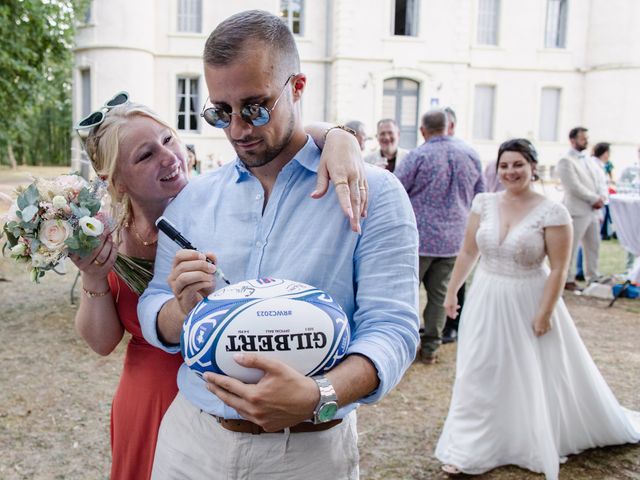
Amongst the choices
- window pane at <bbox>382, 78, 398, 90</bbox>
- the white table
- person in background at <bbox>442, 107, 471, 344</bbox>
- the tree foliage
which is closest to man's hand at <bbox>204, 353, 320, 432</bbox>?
person in background at <bbox>442, 107, 471, 344</bbox>

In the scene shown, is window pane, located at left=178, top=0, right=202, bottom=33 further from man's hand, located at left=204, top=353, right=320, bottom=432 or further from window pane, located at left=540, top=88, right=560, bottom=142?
man's hand, located at left=204, top=353, right=320, bottom=432

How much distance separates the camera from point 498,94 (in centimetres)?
2491

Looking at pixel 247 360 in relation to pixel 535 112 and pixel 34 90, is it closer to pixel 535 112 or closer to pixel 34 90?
pixel 34 90

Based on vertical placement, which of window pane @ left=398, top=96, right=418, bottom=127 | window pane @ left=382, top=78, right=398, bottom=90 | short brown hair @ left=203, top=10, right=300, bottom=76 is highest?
window pane @ left=382, top=78, right=398, bottom=90

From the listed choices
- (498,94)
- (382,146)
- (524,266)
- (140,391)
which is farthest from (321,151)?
(498,94)

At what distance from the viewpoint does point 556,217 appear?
389cm

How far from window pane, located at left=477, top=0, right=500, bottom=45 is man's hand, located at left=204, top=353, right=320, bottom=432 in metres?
25.9

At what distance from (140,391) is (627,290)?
26.0ft

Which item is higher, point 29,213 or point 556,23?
point 556,23

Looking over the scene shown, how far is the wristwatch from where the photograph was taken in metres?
1.42

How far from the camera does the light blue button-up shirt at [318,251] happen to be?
5.36ft

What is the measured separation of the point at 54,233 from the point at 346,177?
92 centimetres

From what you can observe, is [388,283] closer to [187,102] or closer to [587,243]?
[587,243]

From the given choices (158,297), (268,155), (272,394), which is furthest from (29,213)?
(272,394)
